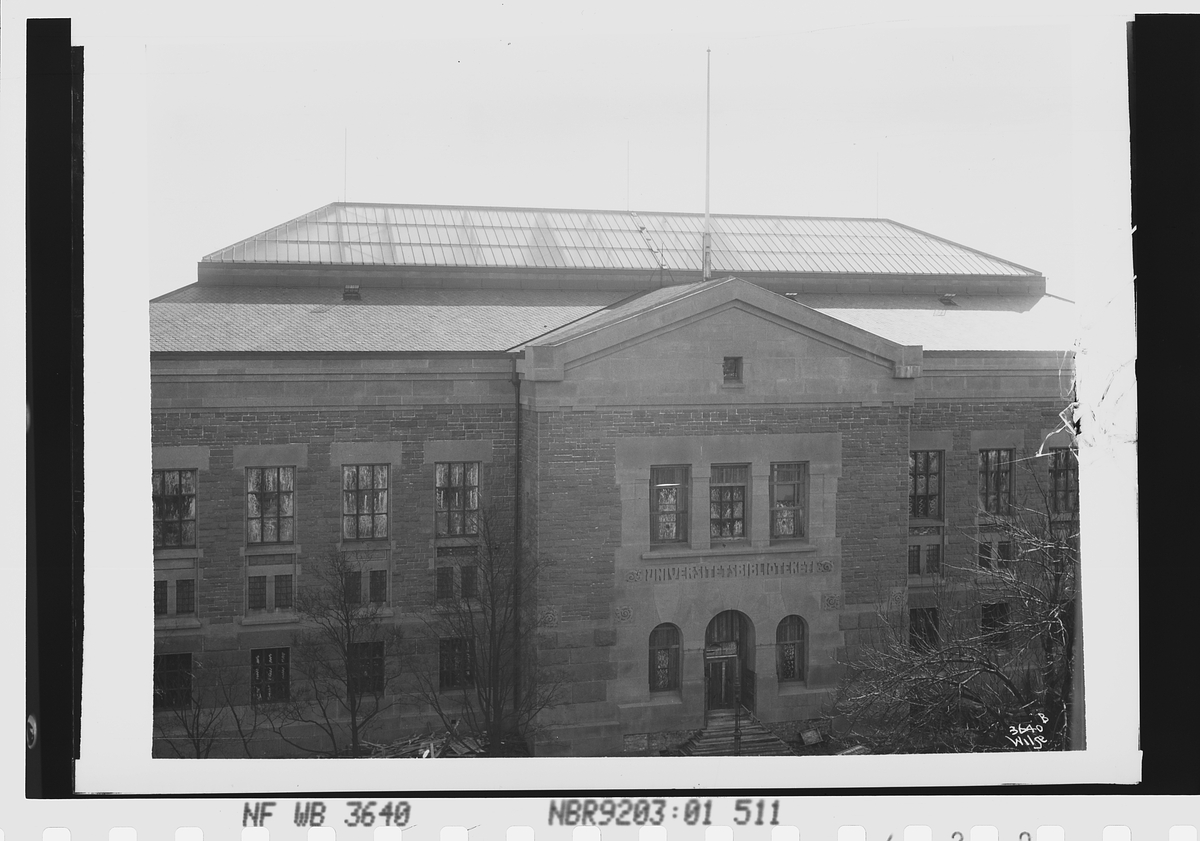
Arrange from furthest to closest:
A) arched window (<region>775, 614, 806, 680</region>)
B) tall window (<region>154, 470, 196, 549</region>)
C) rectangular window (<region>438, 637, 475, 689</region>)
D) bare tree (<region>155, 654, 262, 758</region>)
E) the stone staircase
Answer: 1. arched window (<region>775, 614, 806, 680</region>)
2. rectangular window (<region>438, 637, 475, 689</region>)
3. the stone staircase
4. tall window (<region>154, 470, 196, 549</region>)
5. bare tree (<region>155, 654, 262, 758</region>)

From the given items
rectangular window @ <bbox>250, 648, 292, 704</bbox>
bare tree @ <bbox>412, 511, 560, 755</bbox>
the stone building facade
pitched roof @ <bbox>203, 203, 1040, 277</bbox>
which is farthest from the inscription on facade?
rectangular window @ <bbox>250, 648, 292, 704</bbox>

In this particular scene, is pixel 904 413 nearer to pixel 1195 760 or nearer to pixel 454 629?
pixel 1195 760

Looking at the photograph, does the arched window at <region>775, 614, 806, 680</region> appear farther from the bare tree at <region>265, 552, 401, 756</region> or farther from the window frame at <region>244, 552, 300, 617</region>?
the window frame at <region>244, 552, 300, 617</region>

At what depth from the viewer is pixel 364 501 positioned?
23.2 feet

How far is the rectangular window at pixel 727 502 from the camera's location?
7.02m

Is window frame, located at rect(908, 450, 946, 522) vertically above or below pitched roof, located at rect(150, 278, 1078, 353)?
below

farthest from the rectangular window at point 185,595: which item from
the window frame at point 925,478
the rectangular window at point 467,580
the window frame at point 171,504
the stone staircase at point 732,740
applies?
the window frame at point 925,478

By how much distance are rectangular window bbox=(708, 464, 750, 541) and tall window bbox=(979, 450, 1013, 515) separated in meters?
1.86

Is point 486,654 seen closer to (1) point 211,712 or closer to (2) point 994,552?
(1) point 211,712

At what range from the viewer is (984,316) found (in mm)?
7219

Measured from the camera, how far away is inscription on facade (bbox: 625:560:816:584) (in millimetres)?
6922

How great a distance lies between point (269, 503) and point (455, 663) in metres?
1.87

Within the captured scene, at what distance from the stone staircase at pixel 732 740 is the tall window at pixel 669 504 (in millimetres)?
1424

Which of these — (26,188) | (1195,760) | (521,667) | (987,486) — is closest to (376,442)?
(521,667)
